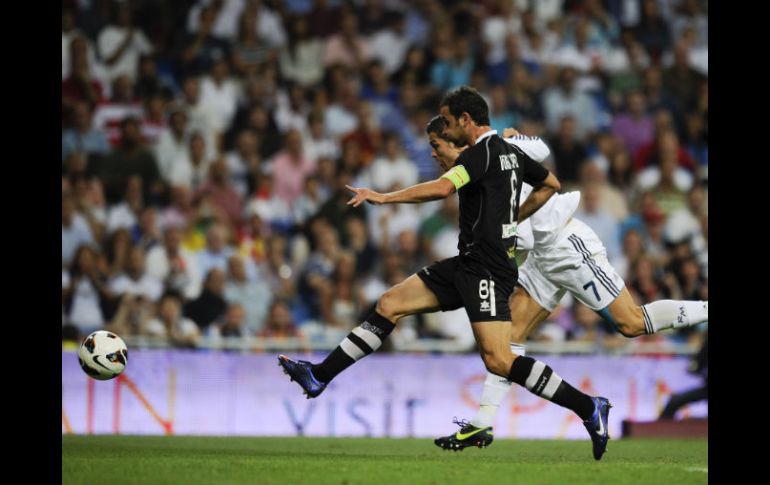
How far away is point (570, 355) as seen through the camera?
12.5 metres

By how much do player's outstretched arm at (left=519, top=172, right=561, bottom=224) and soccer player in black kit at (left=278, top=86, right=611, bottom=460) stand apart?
0.14 m

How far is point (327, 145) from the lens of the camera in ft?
52.4

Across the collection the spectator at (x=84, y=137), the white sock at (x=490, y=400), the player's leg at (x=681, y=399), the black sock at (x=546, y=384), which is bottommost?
the player's leg at (x=681, y=399)

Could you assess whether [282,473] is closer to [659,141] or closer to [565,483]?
[565,483]

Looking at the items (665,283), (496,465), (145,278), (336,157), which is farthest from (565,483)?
(336,157)

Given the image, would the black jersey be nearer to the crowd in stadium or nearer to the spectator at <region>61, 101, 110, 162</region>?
the crowd in stadium

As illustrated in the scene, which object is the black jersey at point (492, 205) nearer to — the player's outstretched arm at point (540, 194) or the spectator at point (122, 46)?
the player's outstretched arm at point (540, 194)

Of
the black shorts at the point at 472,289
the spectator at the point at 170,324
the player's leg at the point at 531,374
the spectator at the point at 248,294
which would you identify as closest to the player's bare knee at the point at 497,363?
the player's leg at the point at 531,374

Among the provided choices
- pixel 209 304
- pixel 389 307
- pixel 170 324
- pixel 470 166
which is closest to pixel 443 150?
pixel 470 166

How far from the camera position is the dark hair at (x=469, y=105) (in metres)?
8.07

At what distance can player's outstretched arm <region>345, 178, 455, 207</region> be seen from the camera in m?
7.19

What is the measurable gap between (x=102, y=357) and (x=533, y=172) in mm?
3218

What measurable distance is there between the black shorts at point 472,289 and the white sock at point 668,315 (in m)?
1.66

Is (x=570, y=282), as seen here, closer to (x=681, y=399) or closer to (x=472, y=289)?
(x=472, y=289)
